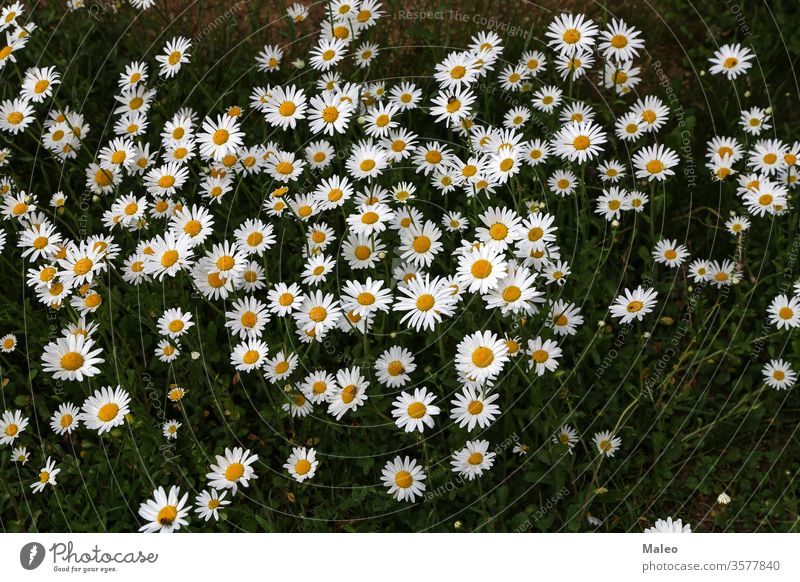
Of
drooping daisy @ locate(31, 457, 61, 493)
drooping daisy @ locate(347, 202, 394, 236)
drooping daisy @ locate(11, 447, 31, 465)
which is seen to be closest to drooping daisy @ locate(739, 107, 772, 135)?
drooping daisy @ locate(347, 202, 394, 236)

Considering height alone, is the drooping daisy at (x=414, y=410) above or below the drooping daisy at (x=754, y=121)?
below

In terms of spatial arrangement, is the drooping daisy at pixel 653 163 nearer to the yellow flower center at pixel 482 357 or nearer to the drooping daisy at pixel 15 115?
the yellow flower center at pixel 482 357

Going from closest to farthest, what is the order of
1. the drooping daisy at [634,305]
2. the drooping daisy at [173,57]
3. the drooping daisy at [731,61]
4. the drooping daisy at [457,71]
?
1. the drooping daisy at [634,305]
2. the drooping daisy at [457,71]
3. the drooping daisy at [731,61]
4. the drooping daisy at [173,57]

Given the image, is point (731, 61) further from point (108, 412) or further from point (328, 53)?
point (108, 412)

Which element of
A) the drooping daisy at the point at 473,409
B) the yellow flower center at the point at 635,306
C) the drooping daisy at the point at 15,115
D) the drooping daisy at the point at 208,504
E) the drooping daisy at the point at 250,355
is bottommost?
the drooping daisy at the point at 208,504

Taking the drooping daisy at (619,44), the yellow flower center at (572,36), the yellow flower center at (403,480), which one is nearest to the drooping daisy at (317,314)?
the yellow flower center at (403,480)

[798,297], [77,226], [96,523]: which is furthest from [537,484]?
[77,226]

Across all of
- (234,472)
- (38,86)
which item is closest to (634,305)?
(234,472)
